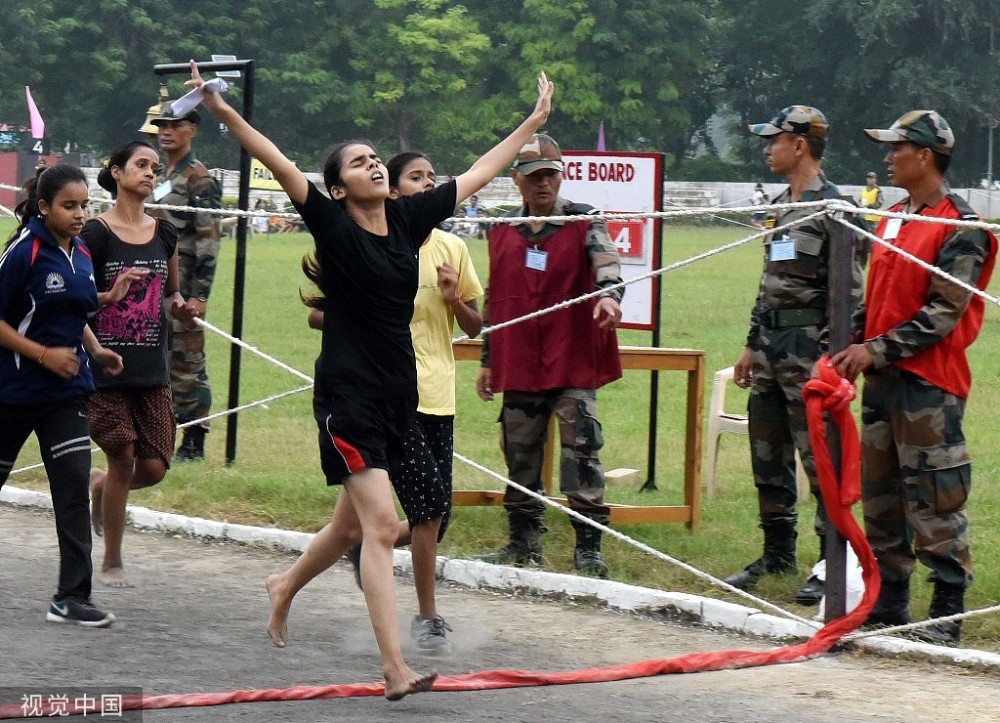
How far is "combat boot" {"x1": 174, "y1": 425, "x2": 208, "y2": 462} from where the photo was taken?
1043cm

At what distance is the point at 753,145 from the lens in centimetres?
7362

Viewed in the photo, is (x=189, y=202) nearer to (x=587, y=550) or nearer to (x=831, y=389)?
(x=587, y=550)

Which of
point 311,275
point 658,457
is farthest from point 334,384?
point 658,457

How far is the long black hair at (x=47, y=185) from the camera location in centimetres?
642

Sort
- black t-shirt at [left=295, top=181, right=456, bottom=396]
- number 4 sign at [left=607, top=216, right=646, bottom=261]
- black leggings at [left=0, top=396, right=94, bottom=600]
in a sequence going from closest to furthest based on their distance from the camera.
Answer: black t-shirt at [left=295, top=181, right=456, bottom=396] → black leggings at [left=0, top=396, right=94, bottom=600] → number 4 sign at [left=607, top=216, right=646, bottom=261]

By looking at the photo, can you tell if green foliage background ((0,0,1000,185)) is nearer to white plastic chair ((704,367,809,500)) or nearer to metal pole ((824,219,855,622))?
white plastic chair ((704,367,809,500))

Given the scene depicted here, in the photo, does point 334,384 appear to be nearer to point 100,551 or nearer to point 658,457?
point 100,551

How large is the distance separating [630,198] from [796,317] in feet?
7.14

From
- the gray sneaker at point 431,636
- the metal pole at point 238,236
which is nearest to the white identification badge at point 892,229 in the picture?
the gray sneaker at point 431,636

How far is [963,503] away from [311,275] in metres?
2.68

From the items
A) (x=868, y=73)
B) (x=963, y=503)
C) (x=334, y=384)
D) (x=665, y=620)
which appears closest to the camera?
(x=334, y=384)

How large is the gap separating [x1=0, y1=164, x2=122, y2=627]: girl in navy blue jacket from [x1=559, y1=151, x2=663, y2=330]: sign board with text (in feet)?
11.2

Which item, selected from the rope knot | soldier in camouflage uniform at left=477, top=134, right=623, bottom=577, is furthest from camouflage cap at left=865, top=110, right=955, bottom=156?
soldier in camouflage uniform at left=477, top=134, right=623, bottom=577

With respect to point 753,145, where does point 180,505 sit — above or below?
below
